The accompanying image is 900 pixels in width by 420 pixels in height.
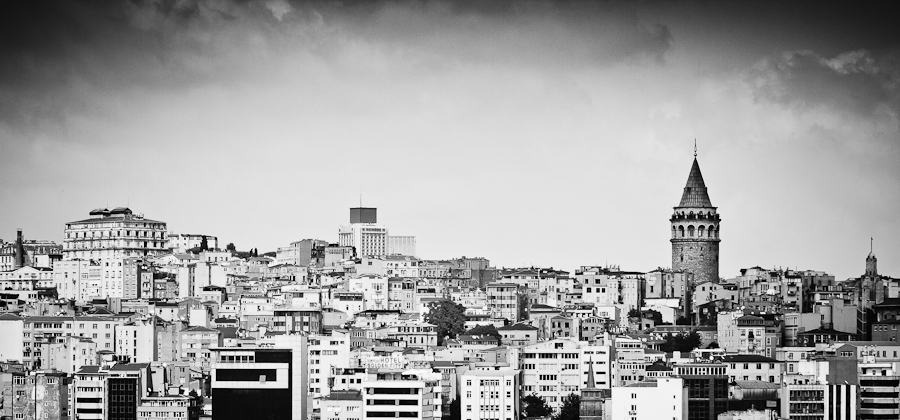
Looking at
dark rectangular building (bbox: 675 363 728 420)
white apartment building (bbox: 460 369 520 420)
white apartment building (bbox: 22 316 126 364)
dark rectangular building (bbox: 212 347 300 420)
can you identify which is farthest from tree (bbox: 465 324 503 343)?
dark rectangular building (bbox: 212 347 300 420)

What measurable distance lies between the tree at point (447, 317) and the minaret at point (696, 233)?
Result: 8003mm

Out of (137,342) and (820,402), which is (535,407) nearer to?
(820,402)

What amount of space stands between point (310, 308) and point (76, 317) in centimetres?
782

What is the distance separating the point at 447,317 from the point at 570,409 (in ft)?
50.3

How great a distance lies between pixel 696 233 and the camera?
7294cm

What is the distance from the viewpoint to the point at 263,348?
49781 mm

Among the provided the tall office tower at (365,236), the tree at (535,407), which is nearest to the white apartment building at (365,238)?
the tall office tower at (365,236)

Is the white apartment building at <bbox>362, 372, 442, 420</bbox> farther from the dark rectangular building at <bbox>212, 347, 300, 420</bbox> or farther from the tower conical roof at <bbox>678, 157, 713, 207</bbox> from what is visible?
the tower conical roof at <bbox>678, 157, 713, 207</bbox>

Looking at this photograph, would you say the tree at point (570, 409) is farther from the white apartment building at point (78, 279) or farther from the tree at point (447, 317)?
the white apartment building at point (78, 279)

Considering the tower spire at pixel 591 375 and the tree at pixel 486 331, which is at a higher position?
the tree at pixel 486 331


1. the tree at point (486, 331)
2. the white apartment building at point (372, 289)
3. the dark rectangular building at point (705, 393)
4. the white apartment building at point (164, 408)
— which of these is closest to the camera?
the dark rectangular building at point (705, 393)

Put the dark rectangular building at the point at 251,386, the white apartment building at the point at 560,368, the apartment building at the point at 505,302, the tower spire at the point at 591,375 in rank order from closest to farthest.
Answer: the dark rectangular building at the point at 251,386, the tower spire at the point at 591,375, the white apartment building at the point at 560,368, the apartment building at the point at 505,302

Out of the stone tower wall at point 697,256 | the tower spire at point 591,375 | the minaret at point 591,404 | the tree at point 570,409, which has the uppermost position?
the stone tower wall at point 697,256

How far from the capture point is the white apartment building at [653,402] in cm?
4731
